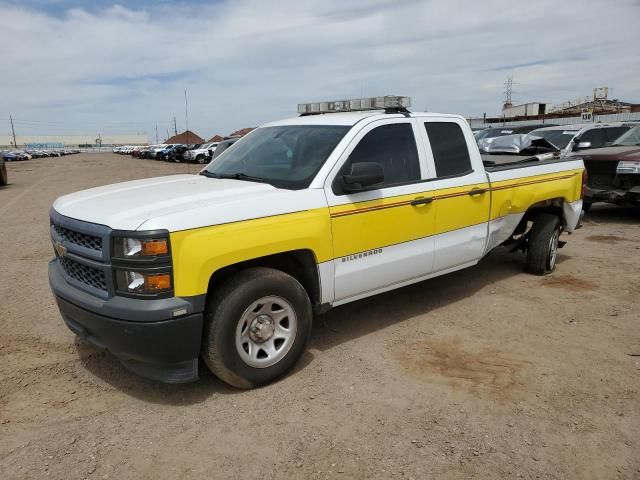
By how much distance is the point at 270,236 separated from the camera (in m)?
3.55

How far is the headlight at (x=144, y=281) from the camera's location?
314 cm

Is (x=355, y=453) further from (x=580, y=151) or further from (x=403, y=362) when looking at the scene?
(x=580, y=151)

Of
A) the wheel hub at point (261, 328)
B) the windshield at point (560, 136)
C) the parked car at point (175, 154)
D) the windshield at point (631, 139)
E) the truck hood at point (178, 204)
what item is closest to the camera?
the truck hood at point (178, 204)

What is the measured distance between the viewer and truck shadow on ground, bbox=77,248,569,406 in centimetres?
372

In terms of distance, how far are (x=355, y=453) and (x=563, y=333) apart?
8.63ft

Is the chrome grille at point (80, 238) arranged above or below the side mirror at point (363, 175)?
below

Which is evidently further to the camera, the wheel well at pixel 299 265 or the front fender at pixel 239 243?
the wheel well at pixel 299 265

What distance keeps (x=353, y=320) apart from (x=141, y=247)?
2485 mm

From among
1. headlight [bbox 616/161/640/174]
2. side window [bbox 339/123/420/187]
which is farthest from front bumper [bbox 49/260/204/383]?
headlight [bbox 616/161/640/174]

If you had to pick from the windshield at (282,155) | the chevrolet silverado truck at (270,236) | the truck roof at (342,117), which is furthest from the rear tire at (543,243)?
the windshield at (282,155)

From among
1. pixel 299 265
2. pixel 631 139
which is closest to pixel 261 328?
pixel 299 265

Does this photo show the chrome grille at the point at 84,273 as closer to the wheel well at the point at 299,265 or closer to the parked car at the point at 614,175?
the wheel well at the point at 299,265

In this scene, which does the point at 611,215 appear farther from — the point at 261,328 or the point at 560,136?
the point at 261,328

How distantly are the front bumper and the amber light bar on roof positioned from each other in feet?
8.35
